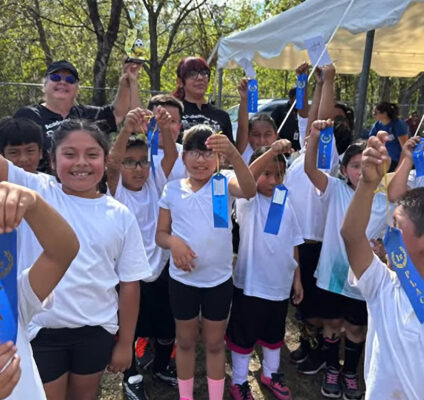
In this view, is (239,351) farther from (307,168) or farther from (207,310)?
(307,168)

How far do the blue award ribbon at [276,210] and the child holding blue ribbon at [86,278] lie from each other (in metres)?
0.76

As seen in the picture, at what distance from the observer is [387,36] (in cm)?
592

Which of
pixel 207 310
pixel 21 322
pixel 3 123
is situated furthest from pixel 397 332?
pixel 3 123

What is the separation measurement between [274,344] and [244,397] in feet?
1.16

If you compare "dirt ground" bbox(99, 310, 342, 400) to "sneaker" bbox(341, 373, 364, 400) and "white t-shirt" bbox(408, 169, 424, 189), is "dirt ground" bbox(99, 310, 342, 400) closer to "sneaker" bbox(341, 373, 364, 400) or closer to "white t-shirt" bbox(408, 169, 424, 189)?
"sneaker" bbox(341, 373, 364, 400)

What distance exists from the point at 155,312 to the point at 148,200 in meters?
0.73

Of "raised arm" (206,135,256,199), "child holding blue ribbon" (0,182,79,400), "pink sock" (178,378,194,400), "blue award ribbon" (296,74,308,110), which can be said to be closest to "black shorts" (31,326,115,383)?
"child holding blue ribbon" (0,182,79,400)

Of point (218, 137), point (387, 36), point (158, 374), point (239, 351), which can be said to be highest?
point (387, 36)

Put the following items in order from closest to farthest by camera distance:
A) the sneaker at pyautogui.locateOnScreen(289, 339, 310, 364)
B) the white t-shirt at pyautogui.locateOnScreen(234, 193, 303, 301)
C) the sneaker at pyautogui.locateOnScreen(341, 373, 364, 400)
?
the white t-shirt at pyautogui.locateOnScreen(234, 193, 303, 301)
the sneaker at pyautogui.locateOnScreen(341, 373, 364, 400)
the sneaker at pyautogui.locateOnScreen(289, 339, 310, 364)

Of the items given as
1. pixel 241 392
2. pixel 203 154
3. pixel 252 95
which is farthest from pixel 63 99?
pixel 241 392

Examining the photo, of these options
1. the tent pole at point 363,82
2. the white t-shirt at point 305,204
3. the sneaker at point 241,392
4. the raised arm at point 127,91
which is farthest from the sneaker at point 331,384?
the tent pole at point 363,82

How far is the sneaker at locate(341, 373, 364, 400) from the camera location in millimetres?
2506

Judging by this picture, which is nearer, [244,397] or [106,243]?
[106,243]

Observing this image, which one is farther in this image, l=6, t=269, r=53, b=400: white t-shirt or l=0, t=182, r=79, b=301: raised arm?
l=6, t=269, r=53, b=400: white t-shirt
